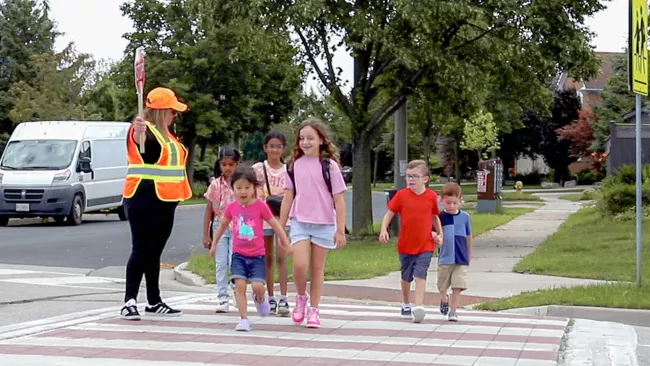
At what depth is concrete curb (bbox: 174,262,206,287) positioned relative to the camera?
14329 mm

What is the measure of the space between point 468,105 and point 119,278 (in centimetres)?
1003

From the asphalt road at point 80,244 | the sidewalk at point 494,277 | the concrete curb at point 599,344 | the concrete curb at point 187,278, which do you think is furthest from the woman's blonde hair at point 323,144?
the asphalt road at point 80,244

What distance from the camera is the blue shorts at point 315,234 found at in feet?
30.1

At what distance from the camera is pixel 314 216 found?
359 inches

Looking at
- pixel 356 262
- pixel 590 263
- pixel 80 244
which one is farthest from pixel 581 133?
pixel 356 262

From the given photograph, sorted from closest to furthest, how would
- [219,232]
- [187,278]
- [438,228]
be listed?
[219,232]
[438,228]
[187,278]

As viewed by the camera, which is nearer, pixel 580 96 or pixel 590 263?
pixel 590 263

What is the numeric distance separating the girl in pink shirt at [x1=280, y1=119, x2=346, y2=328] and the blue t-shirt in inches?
54.7

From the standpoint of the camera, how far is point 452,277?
10148mm

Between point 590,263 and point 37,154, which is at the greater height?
point 37,154

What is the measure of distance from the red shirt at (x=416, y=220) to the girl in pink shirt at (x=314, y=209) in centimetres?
85

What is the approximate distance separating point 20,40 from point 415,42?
37604mm

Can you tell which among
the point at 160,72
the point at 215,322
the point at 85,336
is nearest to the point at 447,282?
the point at 215,322

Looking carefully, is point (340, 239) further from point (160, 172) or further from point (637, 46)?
point (637, 46)
